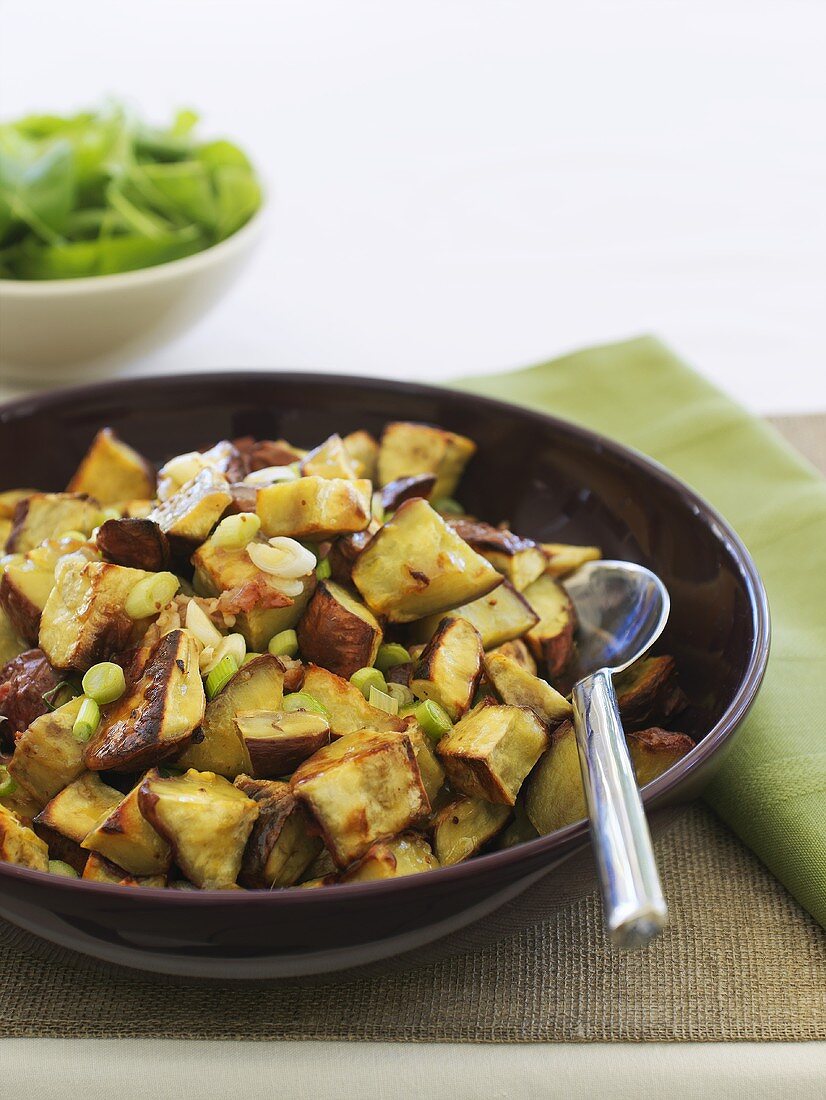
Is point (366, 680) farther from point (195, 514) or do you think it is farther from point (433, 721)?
point (195, 514)

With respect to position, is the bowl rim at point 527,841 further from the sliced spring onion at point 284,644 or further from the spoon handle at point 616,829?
the sliced spring onion at point 284,644

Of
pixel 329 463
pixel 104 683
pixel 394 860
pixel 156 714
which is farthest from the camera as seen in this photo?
pixel 329 463

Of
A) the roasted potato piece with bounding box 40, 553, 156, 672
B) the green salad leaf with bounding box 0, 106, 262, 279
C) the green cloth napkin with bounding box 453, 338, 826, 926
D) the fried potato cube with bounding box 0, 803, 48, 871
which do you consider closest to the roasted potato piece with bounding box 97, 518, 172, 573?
the roasted potato piece with bounding box 40, 553, 156, 672

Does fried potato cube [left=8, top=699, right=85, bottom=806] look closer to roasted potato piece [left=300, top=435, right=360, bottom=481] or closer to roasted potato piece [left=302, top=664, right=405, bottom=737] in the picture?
roasted potato piece [left=302, top=664, right=405, bottom=737]

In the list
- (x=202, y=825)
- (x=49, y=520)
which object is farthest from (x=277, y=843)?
(x=49, y=520)

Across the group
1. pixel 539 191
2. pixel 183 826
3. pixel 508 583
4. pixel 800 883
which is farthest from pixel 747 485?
pixel 539 191

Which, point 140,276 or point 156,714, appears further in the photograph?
point 140,276

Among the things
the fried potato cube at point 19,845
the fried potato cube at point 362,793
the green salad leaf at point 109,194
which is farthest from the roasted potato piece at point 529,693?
the green salad leaf at point 109,194
